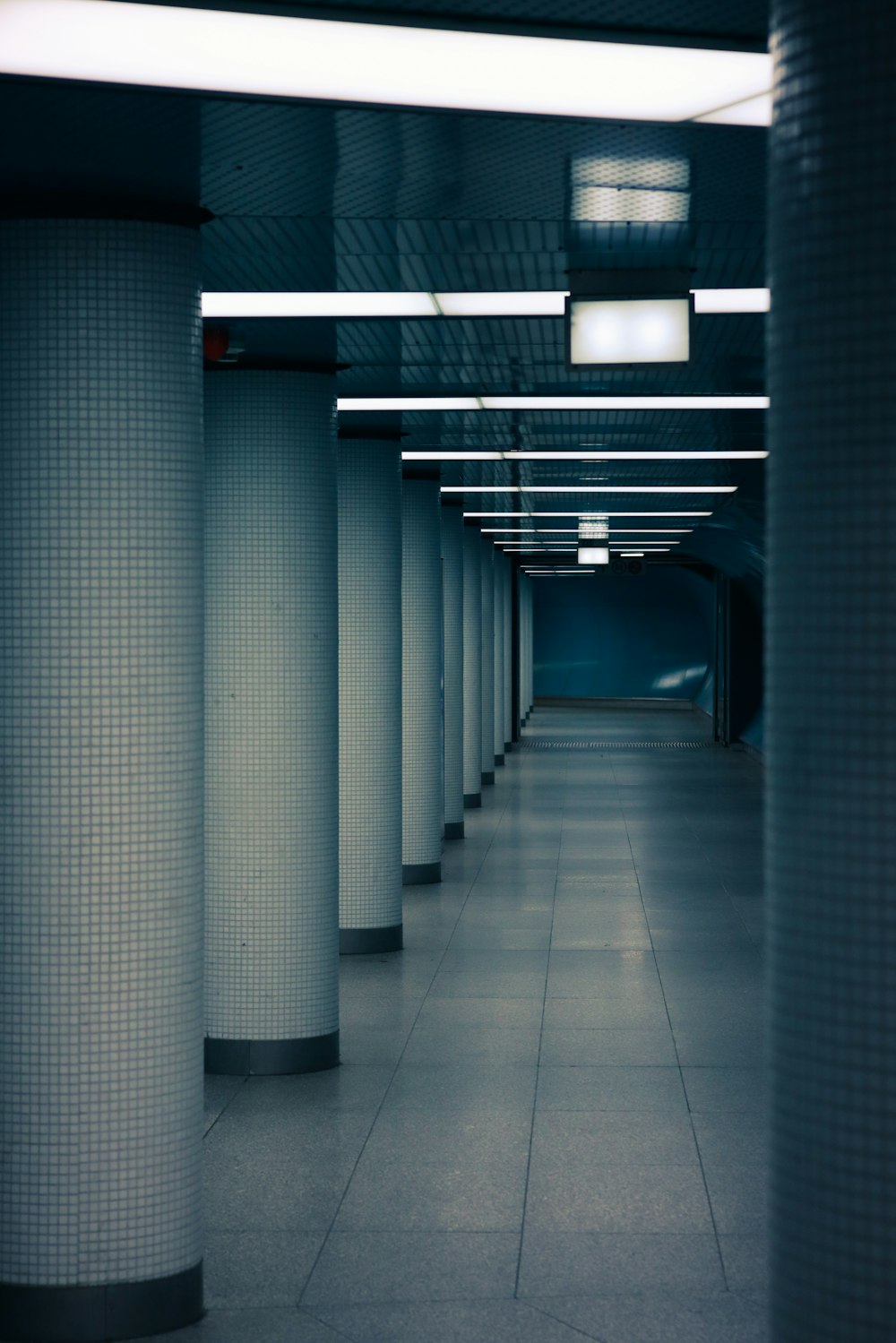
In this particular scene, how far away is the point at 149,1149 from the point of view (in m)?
5.84

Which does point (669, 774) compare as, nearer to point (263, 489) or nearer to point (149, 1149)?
point (263, 489)

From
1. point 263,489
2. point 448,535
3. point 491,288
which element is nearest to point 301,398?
point 263,489

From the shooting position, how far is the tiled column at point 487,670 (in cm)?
2683

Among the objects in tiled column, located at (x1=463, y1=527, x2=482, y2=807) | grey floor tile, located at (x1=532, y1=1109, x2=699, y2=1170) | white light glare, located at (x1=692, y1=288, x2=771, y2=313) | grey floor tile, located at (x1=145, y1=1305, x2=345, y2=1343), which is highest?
white light glare, located at (x1=692, y1=288, x2=771, y2=313)

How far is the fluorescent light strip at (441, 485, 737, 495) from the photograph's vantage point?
64.0 ft

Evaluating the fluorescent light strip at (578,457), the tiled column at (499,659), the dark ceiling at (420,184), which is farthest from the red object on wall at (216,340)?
the tiled column at (499,659)

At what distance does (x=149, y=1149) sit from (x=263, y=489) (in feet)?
14.9

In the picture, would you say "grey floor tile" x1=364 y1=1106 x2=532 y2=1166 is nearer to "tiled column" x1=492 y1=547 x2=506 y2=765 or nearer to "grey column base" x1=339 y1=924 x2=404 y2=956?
"grey column base" x1=339 y1=924 x2=404 y2=956

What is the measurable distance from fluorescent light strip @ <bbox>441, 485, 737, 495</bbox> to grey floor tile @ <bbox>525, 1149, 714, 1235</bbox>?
1260 centimetres

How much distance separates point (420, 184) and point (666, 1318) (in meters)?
4.15

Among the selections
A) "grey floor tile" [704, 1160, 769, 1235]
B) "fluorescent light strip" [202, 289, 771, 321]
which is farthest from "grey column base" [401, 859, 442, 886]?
"grey floor tile" [704, 1160, 769, 1235]

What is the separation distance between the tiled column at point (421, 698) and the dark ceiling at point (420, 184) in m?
6.29

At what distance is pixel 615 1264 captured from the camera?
246 inches

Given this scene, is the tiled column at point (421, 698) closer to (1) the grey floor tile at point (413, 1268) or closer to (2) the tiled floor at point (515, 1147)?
(2) the tiled floor at point (515, 1147)
